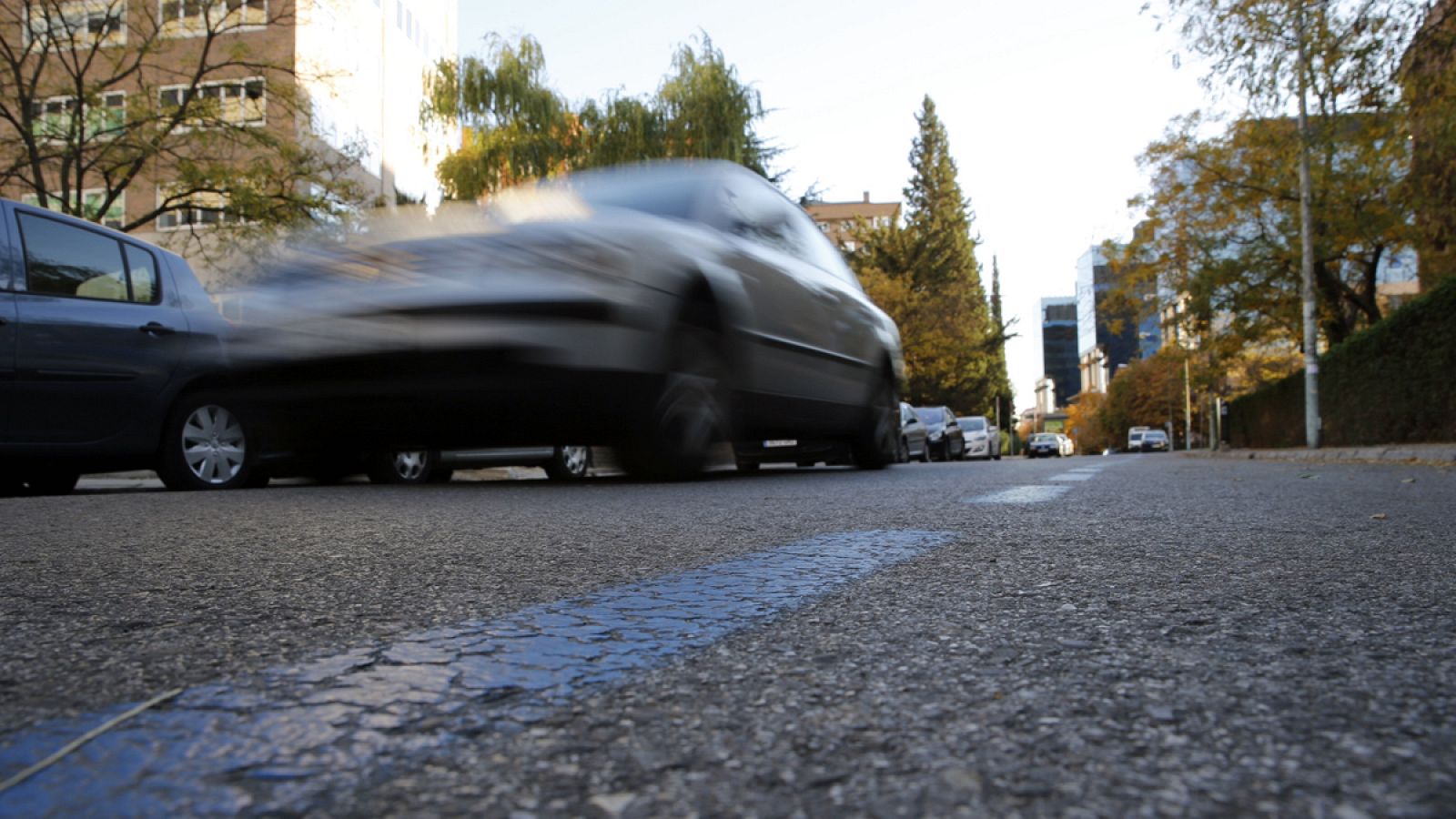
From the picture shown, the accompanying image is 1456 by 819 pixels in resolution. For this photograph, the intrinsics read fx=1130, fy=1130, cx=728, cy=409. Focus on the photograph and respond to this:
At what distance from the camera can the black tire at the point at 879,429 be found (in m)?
9.41

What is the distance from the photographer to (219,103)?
17.6 meters

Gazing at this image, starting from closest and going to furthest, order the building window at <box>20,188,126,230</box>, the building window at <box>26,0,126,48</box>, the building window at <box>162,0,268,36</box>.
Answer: the building window at <box>20,188,126,230</box> → the building window at <box>26,0,126,48</box> → the building window at <box>162,0,268,36</box>

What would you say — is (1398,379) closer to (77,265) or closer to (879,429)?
(879,429)

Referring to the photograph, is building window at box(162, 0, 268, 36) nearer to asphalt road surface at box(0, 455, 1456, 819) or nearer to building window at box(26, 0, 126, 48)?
building window at box(26, 0, 126, 48)

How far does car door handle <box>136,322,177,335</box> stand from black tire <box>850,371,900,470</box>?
5.09 metres

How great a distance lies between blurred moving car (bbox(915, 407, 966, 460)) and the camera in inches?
1043

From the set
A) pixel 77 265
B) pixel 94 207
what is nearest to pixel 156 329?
pixel 77 265

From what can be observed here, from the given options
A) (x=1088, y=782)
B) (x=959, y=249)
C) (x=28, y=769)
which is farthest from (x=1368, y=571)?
(x=959, y=249)

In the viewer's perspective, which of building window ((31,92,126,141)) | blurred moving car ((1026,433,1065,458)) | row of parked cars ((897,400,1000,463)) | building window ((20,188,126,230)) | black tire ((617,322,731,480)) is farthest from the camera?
blurred moving car ((1026,433,1065,458))

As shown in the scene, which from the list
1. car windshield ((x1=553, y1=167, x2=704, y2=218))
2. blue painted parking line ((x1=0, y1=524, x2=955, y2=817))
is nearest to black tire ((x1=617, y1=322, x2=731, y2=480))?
car windshield ((x1=553, y1=167, x2=704, y2=218))

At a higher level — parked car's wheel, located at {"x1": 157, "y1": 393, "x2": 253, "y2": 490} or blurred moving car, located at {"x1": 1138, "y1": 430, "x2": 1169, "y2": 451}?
blurred moving car, located at {"x1": 1138, "y1": 430, "x2": 1169, "y2": 451}

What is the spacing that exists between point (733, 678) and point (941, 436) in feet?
84.0

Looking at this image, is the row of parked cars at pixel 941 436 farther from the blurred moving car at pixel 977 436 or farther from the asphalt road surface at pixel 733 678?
the asphalt road surface at pixel 733 678

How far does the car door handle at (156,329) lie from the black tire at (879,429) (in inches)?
→ 200
